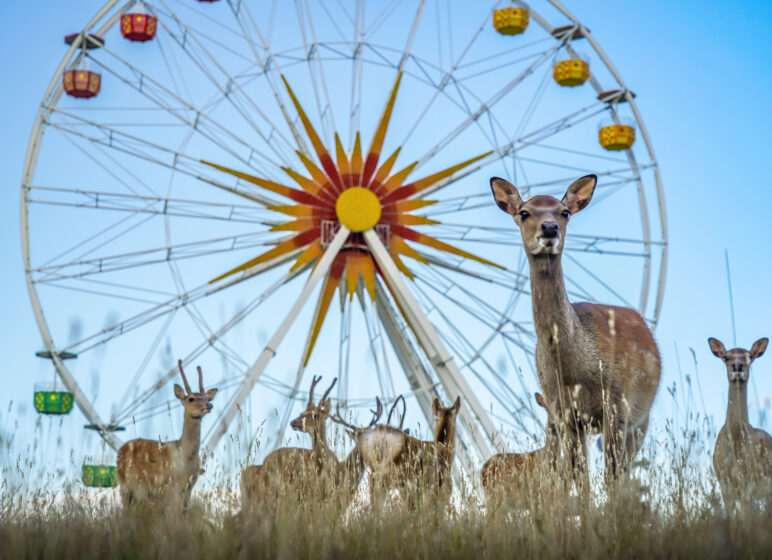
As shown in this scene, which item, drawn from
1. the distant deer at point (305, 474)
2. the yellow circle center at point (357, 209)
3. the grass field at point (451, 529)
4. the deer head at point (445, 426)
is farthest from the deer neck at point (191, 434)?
the yellow circle center at point (357, 209)

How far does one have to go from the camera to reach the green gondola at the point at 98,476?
18.9 feet

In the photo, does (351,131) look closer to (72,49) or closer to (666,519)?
(72,49)

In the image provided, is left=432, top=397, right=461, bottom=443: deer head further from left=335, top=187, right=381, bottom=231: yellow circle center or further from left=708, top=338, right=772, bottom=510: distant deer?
left=335, top=187, right=381, bottom=231: yellow circle center

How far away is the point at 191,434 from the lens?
7.77 meters

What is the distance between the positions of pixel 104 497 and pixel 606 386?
2574 mm

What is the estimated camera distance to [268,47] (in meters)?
17.2

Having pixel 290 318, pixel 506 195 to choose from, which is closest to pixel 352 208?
pixel 290 318

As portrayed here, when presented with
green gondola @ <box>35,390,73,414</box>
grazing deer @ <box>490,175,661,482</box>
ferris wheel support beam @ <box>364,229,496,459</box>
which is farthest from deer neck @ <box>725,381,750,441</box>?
green gondola @ <box>35,390,73,414</box>

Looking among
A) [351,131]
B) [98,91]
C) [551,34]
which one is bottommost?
[351,131]

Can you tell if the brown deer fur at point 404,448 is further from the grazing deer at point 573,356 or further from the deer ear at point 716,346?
the deer ear at point 716,346

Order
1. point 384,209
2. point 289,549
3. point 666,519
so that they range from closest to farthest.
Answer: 1. point 289,549
2. point 666,519
3. point 384,209

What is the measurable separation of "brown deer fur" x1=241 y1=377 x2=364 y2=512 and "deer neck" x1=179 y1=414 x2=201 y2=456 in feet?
2.30

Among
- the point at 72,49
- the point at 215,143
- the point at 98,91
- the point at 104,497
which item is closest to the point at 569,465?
the point at 104,497

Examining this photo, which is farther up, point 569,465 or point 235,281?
point 235,281
